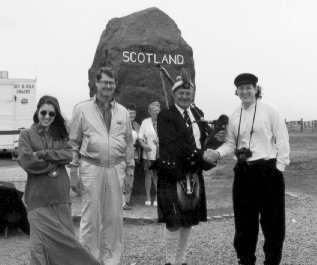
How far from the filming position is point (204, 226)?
7383 mm

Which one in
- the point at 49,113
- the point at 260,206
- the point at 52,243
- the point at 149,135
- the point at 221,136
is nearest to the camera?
the point at 52,243

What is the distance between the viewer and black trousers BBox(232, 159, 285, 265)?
4.82m

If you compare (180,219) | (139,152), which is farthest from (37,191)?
(139,152)

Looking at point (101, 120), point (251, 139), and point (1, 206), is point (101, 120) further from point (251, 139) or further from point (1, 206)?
point (1, 206)

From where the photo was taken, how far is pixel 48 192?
469 centimetres

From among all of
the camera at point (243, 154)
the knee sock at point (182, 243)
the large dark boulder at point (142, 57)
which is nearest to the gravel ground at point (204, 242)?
the knee sock at point (182, 243)

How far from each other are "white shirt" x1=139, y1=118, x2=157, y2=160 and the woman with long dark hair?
382cm

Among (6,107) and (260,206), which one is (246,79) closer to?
(260,206)

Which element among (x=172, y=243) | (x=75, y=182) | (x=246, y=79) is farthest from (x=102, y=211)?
(x=246, y=79)

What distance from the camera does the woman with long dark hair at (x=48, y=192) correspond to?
15.1 feet

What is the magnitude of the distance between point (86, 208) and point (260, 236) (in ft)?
8.39

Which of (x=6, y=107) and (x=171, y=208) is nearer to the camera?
(x=171, y=208)

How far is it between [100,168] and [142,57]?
5.15 metres

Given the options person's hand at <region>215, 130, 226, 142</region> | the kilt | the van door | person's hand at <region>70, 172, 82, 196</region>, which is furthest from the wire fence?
person's hand at <region>70, 172, 82, 196</region>
